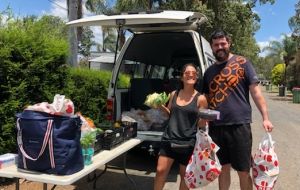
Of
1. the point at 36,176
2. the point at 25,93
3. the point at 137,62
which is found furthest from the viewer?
the point at 137,62

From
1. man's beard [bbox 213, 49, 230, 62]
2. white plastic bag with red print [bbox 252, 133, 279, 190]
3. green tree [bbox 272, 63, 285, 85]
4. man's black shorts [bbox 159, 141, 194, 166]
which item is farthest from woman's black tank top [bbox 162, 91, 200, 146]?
green tree [bbox 272, 63, 285, 85]

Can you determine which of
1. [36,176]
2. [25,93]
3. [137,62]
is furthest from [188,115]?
[137,62]

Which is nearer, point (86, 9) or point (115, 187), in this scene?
point (115, 187)

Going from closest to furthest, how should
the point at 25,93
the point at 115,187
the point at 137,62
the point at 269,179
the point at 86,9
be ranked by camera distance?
the point at 269,179 < the point at 25,93 < the point at 115,187 < the point at 137,62 < the point at 86,9

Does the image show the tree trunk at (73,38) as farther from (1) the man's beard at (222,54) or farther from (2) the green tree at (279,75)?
(2) the green tree at (279,75)

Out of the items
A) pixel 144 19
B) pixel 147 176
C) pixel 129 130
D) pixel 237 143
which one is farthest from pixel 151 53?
pixel 237 143

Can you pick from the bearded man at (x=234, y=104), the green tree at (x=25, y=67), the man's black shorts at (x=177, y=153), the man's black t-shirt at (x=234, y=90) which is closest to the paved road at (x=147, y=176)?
the green tree at (x=25, y=67)

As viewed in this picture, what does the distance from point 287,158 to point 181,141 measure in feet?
15.5

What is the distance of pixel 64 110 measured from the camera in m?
3.71

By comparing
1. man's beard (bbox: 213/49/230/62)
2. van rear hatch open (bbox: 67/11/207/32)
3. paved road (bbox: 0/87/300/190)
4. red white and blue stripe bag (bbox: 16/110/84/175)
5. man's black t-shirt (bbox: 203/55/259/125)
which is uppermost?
van rear hatch open (bbox: 67/11/207/32)

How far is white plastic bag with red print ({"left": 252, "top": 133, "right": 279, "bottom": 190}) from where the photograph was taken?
4.39 meters

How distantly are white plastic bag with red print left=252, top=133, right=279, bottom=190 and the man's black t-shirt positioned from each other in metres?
0.33

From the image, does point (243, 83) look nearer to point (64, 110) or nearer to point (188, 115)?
point (188, 115)

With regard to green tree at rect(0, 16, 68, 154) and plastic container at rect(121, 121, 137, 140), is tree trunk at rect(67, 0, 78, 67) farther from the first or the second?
plastic container at rect(121, 121, 137, 140)
